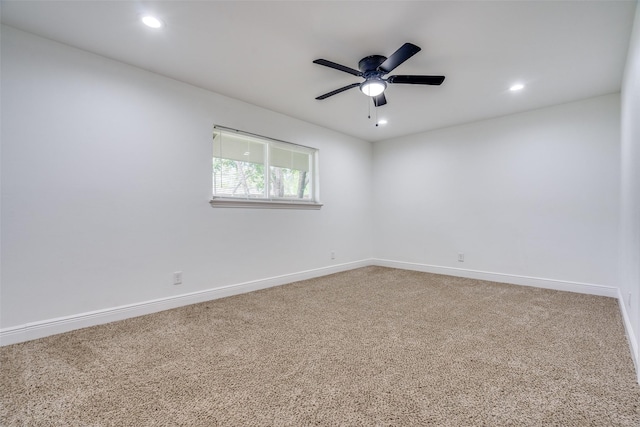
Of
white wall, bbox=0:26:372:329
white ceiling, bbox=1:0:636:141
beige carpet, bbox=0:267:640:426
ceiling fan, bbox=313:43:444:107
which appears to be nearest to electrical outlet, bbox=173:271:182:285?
white wall, bbox=0:26:372:329

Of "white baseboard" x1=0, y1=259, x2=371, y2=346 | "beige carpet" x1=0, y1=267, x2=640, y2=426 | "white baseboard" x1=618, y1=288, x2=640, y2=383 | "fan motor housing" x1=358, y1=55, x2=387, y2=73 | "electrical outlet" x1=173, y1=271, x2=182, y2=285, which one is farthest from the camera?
"electrical outlet" x1=173, y1=271, x2=182, y2=285

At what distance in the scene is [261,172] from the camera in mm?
3672

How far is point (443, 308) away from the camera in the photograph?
2.77 m

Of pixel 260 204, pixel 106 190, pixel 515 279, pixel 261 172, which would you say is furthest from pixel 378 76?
pixel 515 279

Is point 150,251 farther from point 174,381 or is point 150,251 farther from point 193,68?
point 193,68

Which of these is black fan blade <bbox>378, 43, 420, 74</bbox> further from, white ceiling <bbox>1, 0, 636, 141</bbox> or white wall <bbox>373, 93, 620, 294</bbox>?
white wall <bbox>373, 93, 620, 294</bbox>

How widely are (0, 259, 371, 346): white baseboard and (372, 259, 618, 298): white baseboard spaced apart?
213 cm

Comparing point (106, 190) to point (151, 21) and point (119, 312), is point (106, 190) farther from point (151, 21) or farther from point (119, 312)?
point (151, 21)

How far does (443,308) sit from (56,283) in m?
3.41

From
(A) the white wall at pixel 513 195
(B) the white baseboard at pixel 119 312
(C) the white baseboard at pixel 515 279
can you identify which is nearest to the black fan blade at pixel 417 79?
(A) the white wall at pixel 513 195

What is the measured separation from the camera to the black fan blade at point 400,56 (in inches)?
74.5

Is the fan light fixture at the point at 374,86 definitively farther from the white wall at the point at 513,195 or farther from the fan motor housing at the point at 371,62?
the white wall at the point at 513,195

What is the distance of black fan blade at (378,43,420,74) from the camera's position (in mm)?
1892

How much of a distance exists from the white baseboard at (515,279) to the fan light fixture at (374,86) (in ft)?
9.99
